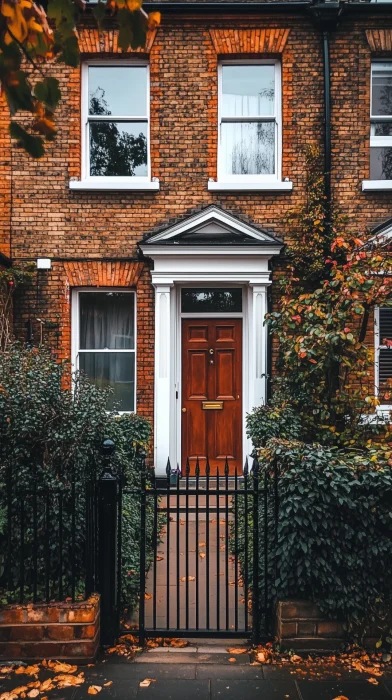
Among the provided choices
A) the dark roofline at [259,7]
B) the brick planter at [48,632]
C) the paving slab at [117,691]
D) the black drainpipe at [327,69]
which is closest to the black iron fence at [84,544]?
the brick planter at [48,632]

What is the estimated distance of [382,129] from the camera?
9.21 metres

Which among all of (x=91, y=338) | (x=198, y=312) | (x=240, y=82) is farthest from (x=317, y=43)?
(x=91, y=338)

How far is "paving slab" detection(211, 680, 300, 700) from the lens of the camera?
3.67 m

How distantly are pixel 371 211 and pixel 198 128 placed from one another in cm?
298

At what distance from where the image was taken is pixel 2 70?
2.40m

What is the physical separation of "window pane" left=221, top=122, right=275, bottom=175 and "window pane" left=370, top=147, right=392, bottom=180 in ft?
5.14

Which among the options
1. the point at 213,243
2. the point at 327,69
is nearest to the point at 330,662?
the point at 213,243

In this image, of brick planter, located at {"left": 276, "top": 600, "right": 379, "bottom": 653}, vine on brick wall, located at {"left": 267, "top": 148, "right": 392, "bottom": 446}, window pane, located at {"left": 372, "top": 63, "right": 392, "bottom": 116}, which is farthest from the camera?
window pane, located at {"left": 372, "top": 63, "right": 392, "bottom": 116}

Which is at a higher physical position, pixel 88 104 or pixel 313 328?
pixel 88 104

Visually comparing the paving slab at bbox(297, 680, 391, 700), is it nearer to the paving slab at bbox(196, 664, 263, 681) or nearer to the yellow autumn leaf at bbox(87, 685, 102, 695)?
the paving slab at bbox(196, 664, 263, 681)

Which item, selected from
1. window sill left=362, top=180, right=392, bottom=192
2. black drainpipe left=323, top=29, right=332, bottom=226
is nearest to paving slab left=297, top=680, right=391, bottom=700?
black drainpipe left=323, top=29, right=332, bottom=226

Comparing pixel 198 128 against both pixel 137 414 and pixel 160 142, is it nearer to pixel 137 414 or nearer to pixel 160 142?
pixel 160 142

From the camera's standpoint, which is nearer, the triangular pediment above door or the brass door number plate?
the triangular pediment above door

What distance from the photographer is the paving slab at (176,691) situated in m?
3.67
